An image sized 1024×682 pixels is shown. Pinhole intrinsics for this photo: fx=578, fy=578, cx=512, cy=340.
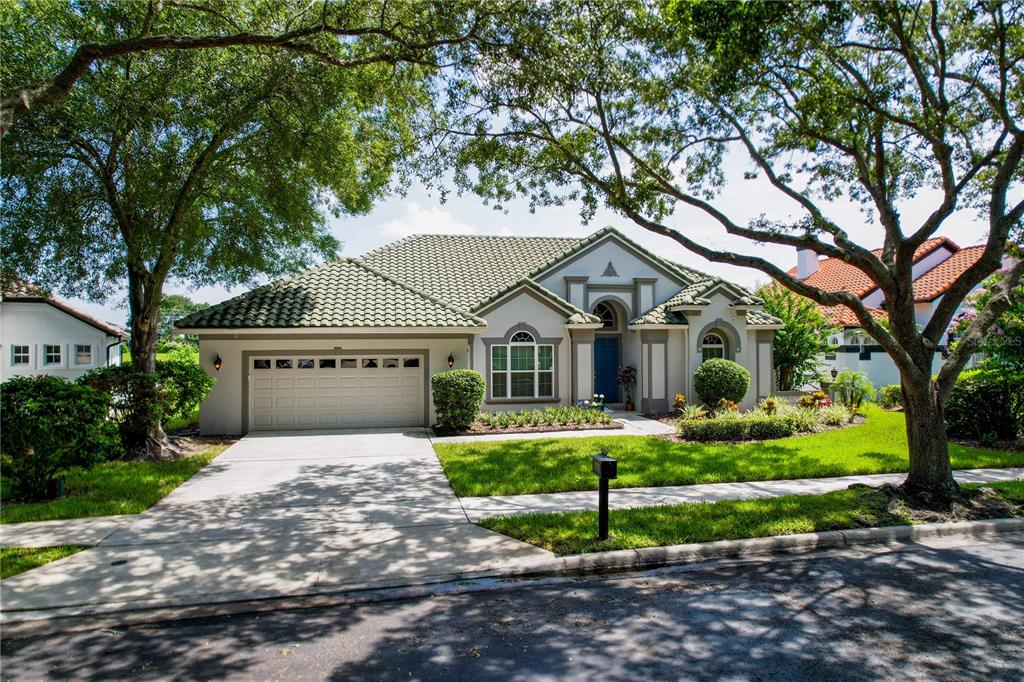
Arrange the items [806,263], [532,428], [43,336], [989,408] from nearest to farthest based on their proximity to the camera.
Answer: [989,408], [532,428], [43,336], [806,263]

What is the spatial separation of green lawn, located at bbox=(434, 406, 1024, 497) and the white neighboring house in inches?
794

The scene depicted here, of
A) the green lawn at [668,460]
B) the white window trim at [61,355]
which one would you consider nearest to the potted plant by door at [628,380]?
the green lawn at [668,460]

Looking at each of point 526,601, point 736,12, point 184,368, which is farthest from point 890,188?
point 184,368

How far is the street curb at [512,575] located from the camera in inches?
204

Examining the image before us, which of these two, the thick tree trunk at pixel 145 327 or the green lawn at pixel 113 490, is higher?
the thick tree trunk at pixel 145 327

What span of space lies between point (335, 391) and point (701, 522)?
1115 cm

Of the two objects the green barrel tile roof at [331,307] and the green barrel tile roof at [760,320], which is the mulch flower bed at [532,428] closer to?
the green barrel tile roof at [331,307]

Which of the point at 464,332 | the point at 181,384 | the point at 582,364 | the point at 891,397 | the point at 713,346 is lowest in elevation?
the point at 891,397

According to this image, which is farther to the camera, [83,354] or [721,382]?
[83,354]

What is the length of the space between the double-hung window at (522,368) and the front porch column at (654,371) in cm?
317

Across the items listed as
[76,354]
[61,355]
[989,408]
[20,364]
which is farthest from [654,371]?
[76,354]

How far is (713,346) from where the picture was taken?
63.6ft

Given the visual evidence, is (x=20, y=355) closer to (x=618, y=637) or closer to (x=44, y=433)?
(x=44, y=433)

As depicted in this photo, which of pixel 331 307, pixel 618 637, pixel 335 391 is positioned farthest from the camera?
pixel 331 307
